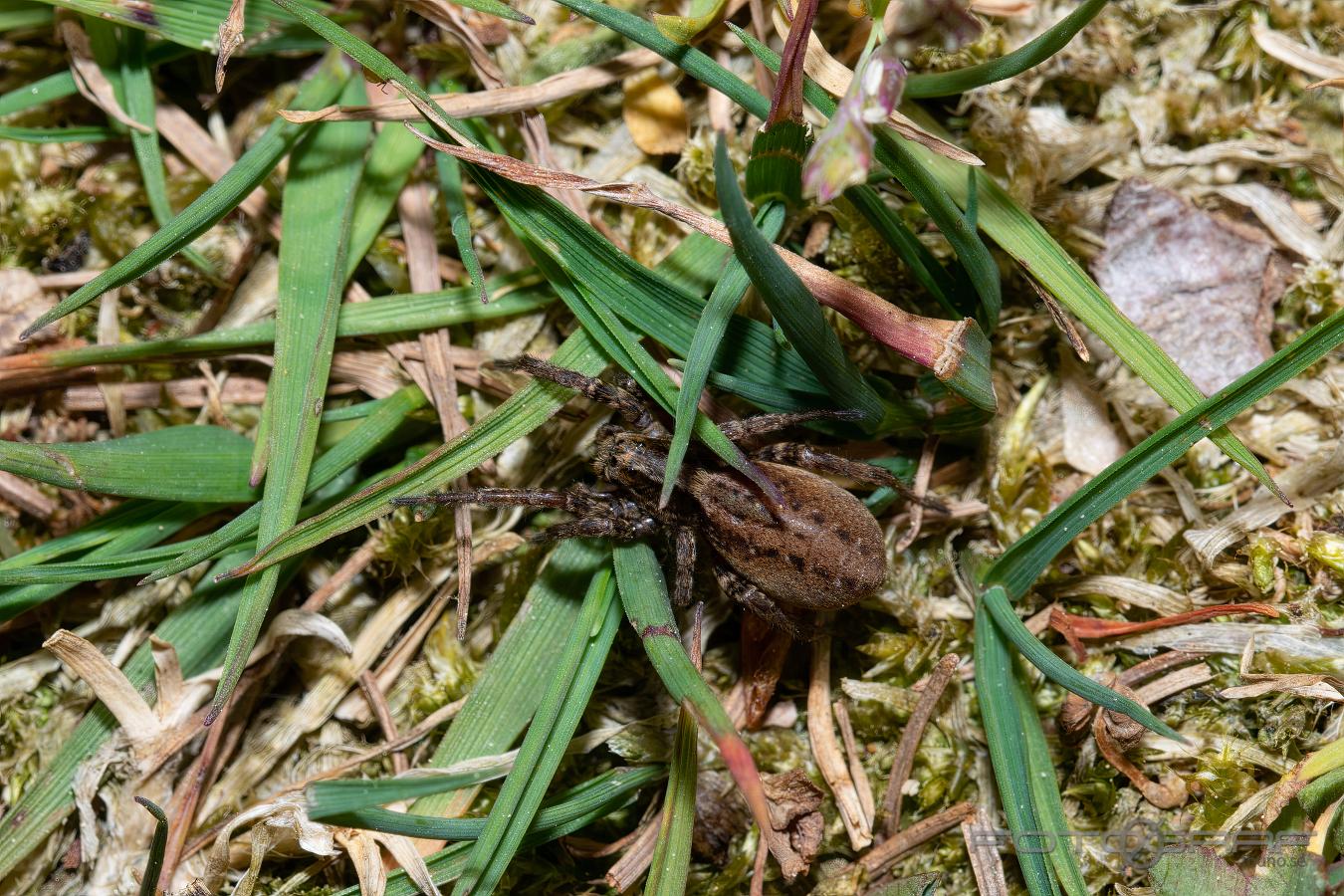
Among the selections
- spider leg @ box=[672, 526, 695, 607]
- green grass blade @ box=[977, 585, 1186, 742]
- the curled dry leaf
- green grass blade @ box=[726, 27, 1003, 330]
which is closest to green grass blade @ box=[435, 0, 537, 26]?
green grass blade @ box=[726, 27, 1003, 330]

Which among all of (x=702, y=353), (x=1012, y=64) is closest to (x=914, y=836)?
(x=702, y=353)

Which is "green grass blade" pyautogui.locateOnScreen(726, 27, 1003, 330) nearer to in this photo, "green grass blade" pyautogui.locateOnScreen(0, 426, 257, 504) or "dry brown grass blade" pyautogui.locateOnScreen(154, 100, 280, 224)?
"dry brown grass blade" pyautogui.locateOnScreen(154, 100, 280, 224)

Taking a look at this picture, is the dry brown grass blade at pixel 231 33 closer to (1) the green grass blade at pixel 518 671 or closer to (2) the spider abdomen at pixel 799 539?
(1) the green grass blade at pixel 518 671

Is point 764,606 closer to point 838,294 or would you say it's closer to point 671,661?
point 671,661

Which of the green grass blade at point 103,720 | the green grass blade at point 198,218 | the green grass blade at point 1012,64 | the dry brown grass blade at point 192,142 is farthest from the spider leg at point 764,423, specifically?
the dry brown grass blade at point 192,142

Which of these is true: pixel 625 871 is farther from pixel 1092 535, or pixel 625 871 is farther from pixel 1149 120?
pixel 1149 120

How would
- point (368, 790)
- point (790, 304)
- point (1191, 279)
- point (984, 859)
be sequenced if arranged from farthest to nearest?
1. point (1191, 279)
2. point (984, 859)
3. point (790, 304)
4. point (368, 790)

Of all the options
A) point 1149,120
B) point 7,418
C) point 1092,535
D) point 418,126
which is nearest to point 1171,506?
point 1092,535
